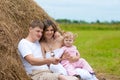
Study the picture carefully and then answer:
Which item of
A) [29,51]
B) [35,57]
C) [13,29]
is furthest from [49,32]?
[13,29]

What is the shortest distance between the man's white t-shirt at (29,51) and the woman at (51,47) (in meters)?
0.18

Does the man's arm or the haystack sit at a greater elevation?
the haystack

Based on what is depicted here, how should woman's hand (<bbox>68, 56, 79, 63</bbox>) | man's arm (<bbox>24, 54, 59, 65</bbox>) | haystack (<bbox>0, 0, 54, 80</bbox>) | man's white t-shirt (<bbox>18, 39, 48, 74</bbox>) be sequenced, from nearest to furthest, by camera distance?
haystack (<bbox>0, 0, 54, 80</bbox>), man's arm (<bbox>24, 54, 59, 65</bbox>), man's white t-shirt (<bbox>18, 39, 48, 74</bbox>), woman's hand (<bbox>68, 56, 79, 63</bbox>)

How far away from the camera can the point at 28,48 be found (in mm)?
8000

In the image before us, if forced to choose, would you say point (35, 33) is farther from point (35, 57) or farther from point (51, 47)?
point (51, 47)

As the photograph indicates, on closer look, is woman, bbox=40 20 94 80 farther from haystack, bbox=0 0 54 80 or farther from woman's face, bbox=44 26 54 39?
haystack, bbox=0 0 54 80

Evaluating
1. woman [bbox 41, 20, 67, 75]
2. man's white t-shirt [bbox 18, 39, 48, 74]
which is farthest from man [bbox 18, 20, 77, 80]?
woman [bbox 41, 20, 67, 75]

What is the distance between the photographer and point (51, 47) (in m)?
8.70

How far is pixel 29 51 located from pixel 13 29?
1116 mm

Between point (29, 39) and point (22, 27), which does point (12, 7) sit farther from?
point (29, 39)

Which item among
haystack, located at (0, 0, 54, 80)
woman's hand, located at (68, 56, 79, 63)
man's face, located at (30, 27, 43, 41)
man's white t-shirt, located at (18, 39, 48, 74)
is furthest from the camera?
woman's hand, located at (68, 56, 79, 63)

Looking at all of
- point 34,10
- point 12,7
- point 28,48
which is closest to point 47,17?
point 34,10

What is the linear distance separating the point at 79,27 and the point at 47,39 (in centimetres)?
5578

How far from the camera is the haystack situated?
7.71 metres
